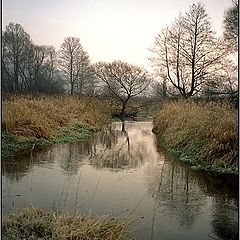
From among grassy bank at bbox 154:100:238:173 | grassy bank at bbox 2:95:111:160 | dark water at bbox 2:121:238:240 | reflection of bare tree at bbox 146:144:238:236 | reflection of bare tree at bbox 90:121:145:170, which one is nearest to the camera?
dark water at bbox 2:121:238:240

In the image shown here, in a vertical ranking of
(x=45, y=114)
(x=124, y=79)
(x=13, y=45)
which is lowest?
(x=45, y=114)

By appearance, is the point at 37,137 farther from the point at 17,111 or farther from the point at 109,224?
the point at 109,224

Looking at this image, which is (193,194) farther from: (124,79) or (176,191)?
(124,79)

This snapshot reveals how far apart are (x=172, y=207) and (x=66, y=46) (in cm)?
2338

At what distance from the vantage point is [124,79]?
3166cm

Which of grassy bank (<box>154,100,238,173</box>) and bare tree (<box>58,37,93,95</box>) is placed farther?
bare tree (<box>58,37,93,95</box>)

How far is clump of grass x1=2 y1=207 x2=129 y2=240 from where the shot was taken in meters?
4.03

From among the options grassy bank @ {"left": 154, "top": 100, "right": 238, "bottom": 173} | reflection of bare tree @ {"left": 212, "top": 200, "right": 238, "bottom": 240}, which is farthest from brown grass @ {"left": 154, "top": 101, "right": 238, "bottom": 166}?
reflection of bare tree @ {"left": 212, "top": 200, "right": 238, "bottom": 240}

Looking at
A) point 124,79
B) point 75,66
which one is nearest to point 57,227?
point 124,79

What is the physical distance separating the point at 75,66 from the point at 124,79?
5280 millimetres

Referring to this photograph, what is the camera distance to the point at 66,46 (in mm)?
27641

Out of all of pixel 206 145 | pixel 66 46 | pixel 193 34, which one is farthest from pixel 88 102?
pixel 206 145

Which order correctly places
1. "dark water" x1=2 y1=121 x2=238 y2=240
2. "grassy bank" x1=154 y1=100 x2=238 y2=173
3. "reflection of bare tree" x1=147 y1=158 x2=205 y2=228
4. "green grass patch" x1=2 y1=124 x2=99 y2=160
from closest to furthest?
1. "dark water" x1=2 y1=121 x2=238 y2=240
2. "reflection of bare tree" x1=147 y1=158 x2=205 y2=228
3. "grassy bank" x1=154 y1=100 x2=238 y2=173
4. "green grass patch" x1=2 y1=124 x2=99 y2=160

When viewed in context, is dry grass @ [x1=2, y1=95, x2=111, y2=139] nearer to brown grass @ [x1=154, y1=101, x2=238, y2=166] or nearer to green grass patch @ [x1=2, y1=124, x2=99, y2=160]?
green grass patch @ [x1=2, y1=124, x2=99, y2=160]
